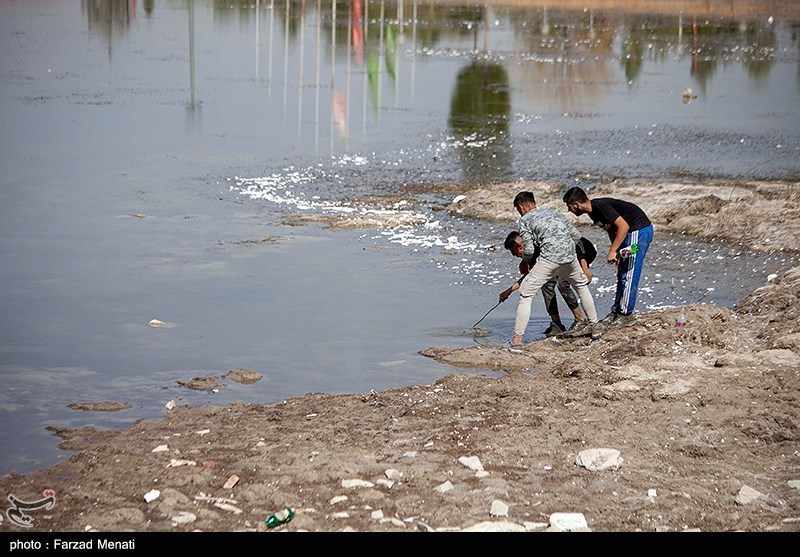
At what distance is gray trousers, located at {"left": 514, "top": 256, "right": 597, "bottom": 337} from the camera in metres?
10.5

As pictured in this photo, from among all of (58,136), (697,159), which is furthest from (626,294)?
(58,136)

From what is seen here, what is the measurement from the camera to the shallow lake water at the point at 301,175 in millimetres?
10367

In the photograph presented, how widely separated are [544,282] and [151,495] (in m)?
4.68

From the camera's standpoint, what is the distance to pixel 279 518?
6.59 metres

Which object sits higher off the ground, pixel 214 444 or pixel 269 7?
pixel 269 7

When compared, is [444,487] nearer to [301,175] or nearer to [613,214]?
[613,214]

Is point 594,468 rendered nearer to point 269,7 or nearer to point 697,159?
point 697,159

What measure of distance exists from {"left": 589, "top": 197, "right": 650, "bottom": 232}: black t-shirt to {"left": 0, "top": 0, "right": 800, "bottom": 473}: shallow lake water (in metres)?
1.16

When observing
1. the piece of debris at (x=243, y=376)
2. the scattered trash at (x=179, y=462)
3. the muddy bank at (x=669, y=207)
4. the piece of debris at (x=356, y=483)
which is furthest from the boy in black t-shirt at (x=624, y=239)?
the scattered trash at (x=179, y=462)

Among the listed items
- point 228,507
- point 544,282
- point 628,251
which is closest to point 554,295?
point 544,282

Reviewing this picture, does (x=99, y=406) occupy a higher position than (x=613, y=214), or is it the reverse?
(x=613, y=214)

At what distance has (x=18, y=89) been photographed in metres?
24.7

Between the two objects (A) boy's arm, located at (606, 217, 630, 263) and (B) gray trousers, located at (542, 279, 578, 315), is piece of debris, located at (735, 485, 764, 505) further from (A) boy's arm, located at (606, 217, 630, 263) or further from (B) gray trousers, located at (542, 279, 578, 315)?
(B) gray trousers, located at (542, 279, 578, 315)
